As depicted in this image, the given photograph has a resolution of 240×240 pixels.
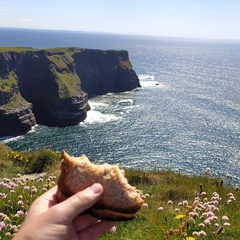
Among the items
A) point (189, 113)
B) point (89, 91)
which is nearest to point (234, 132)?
point (189, 113)

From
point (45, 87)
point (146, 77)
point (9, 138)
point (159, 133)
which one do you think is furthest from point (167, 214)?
point (146, 77)

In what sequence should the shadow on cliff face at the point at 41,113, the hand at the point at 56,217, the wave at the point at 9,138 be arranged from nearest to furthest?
the hand at the point at 56,217
the wave at the point at 9,138
the shadow on cliff face at the point at 41,113

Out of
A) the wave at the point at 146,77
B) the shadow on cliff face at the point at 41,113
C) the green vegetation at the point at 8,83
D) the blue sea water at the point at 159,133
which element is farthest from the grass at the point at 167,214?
the wave at the point at 146,77

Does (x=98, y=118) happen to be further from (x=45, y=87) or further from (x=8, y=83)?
(x=8, y=83)

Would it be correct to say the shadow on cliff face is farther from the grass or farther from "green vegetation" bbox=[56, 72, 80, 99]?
the grass

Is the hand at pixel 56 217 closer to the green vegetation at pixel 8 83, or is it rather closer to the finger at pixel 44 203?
the finger at pixel 44 203

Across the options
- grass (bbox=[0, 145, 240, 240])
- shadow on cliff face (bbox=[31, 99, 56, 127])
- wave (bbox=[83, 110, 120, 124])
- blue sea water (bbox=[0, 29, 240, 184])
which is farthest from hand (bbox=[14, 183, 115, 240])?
shadow on cliff face (bbox=[31, 99, 56, 127])

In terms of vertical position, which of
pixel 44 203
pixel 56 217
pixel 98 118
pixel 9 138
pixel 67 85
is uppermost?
pixel 56 217
